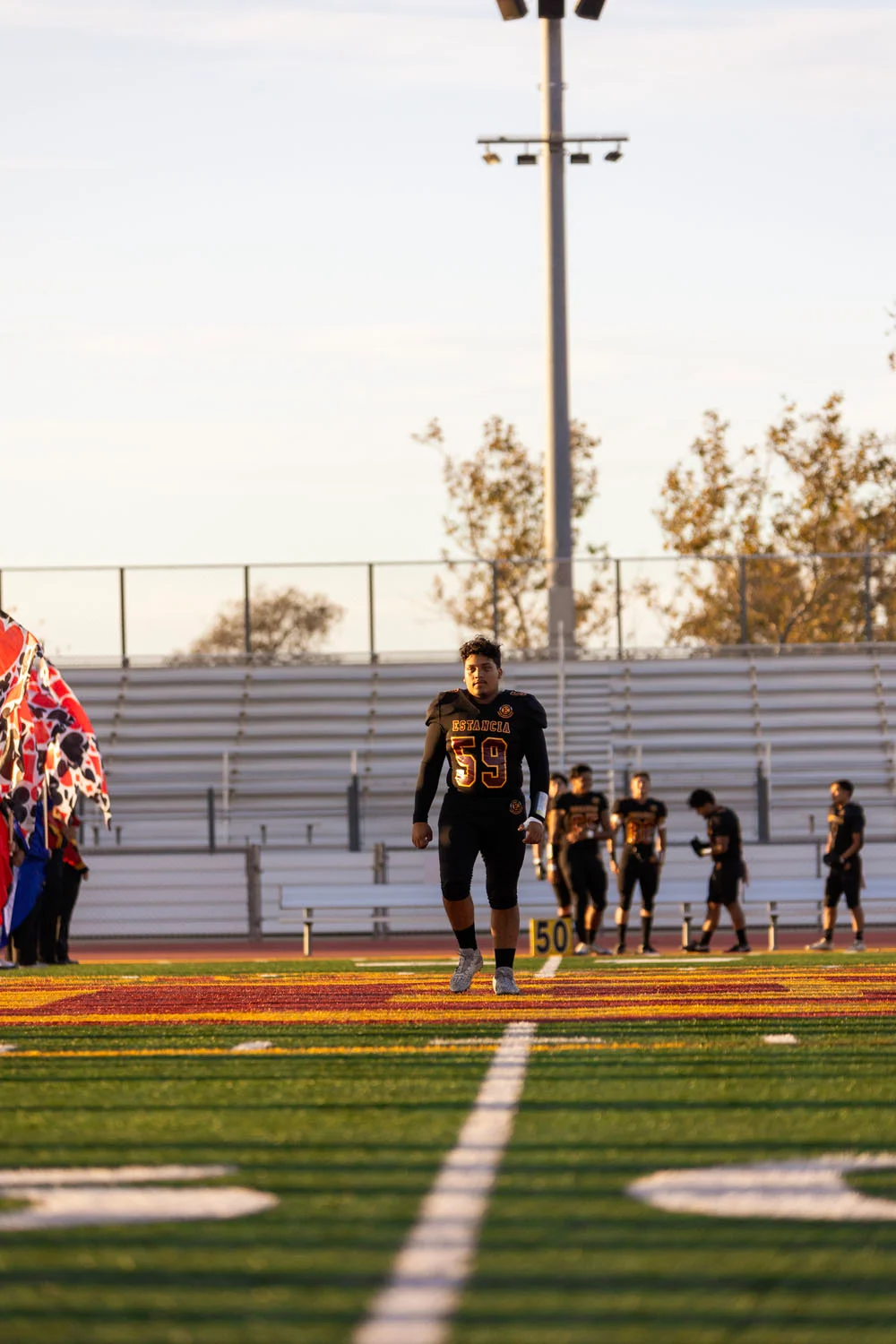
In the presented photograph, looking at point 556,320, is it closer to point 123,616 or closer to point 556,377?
point 556,377

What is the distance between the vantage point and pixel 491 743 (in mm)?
10625

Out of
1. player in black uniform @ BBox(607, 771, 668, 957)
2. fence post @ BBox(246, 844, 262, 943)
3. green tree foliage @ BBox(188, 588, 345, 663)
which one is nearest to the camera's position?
player in black uniform @ BBox(607, 771, 668, 957)

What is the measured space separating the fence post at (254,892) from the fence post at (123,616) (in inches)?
A: 403

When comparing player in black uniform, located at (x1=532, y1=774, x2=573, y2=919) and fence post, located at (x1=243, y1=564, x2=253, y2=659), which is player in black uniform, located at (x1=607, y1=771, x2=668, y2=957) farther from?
fence post, located at (x1=243, y1=564, x2=253, y2=659)

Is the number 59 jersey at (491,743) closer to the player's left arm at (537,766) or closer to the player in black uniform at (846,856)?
the player's left arm at (537,766)

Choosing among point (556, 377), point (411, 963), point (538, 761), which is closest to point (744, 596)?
point (556, 377)

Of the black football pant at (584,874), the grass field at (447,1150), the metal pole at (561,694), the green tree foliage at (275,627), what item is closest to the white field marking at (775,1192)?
the grass field at (447,1150)

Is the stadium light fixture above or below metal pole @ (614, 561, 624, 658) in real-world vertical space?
above

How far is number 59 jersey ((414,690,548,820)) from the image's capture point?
1061cm

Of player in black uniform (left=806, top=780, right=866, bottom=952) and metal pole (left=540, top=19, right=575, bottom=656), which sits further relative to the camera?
metal pole (left=540, top=19, right=575, bottom=656)

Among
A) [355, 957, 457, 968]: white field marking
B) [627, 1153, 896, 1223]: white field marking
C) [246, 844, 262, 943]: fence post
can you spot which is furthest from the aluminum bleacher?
[627, 1153, 896, 1223]: white field marking

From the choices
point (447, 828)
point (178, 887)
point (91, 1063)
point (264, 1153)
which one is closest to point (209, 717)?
point (178, 887)

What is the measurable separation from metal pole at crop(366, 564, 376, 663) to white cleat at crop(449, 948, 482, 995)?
22888 millimetres

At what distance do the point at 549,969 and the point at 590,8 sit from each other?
78.4 feet
